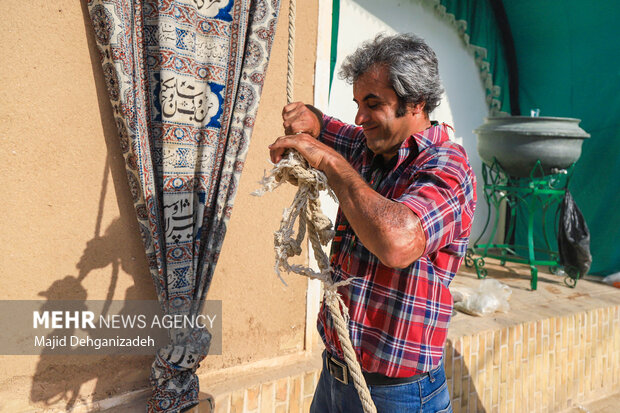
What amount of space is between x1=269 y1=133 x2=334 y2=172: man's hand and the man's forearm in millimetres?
101

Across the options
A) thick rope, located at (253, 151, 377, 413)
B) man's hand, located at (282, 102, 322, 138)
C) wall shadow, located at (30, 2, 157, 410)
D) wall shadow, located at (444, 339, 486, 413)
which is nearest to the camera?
thick rope, located at (253, 151, 377, 413)

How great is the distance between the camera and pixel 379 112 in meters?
1.18

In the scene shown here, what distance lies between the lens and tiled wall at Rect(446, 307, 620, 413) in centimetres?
238

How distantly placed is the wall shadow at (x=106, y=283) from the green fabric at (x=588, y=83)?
4.53m

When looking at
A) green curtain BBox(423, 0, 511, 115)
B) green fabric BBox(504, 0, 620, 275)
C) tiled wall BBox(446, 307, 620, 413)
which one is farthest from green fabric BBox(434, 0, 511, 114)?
tiled wall BBox(446, 307, 620, 413)

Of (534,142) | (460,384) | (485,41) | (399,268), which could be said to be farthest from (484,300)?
(485,41)

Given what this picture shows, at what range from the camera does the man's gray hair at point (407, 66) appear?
1.14 meters

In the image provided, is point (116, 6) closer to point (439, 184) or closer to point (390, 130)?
point (390, 130)

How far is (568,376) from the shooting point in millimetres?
2861

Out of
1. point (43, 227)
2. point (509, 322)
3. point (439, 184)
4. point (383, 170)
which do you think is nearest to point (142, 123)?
point (43, 227)

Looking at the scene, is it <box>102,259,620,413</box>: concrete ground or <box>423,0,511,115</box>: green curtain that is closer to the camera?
<box>102,259,620,413</box>: concrete ground

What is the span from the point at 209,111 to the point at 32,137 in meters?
0.64

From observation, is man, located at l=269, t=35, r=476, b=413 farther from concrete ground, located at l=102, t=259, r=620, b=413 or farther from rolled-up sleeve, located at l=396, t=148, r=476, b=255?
concrete ground, located at l=102, t=259, r=620, b=413

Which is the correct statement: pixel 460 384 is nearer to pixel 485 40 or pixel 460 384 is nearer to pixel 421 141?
pixel 421 141
